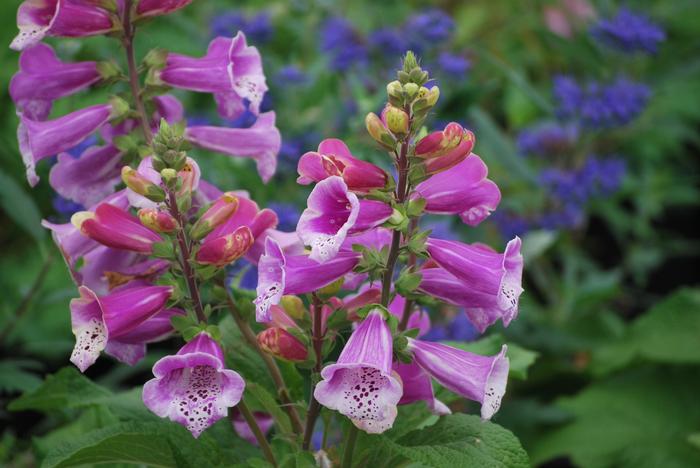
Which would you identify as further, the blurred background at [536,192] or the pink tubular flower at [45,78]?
the blurred background at [536,192]

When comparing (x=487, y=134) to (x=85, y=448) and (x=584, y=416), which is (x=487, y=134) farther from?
(x=85, y=448)

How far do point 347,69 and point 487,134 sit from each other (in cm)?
40

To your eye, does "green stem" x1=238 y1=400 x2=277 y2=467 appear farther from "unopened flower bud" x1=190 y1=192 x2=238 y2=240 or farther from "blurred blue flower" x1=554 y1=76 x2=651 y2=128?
"blurred blue flower" x1=554 y1=76 x2=651 y2=128

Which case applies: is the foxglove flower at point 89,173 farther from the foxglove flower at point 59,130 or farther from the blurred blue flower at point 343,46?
the blurred blue flower at point 343,46

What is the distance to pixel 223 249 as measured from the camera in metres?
0.91

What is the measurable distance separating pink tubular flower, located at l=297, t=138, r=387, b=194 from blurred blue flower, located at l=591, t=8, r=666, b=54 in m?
1.81

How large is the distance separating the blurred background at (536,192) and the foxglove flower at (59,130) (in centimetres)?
35

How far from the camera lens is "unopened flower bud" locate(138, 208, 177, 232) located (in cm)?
89

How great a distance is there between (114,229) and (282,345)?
0.21m

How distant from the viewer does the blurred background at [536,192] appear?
190 centimetres

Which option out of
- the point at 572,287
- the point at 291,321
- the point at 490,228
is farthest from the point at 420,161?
the point at 490,228

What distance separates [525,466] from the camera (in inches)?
36.4

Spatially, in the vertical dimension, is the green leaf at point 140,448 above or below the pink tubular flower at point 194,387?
below

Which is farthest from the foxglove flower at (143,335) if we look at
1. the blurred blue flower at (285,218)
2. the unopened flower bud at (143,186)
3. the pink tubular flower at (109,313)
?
the blurred blue flower at (285,218)
